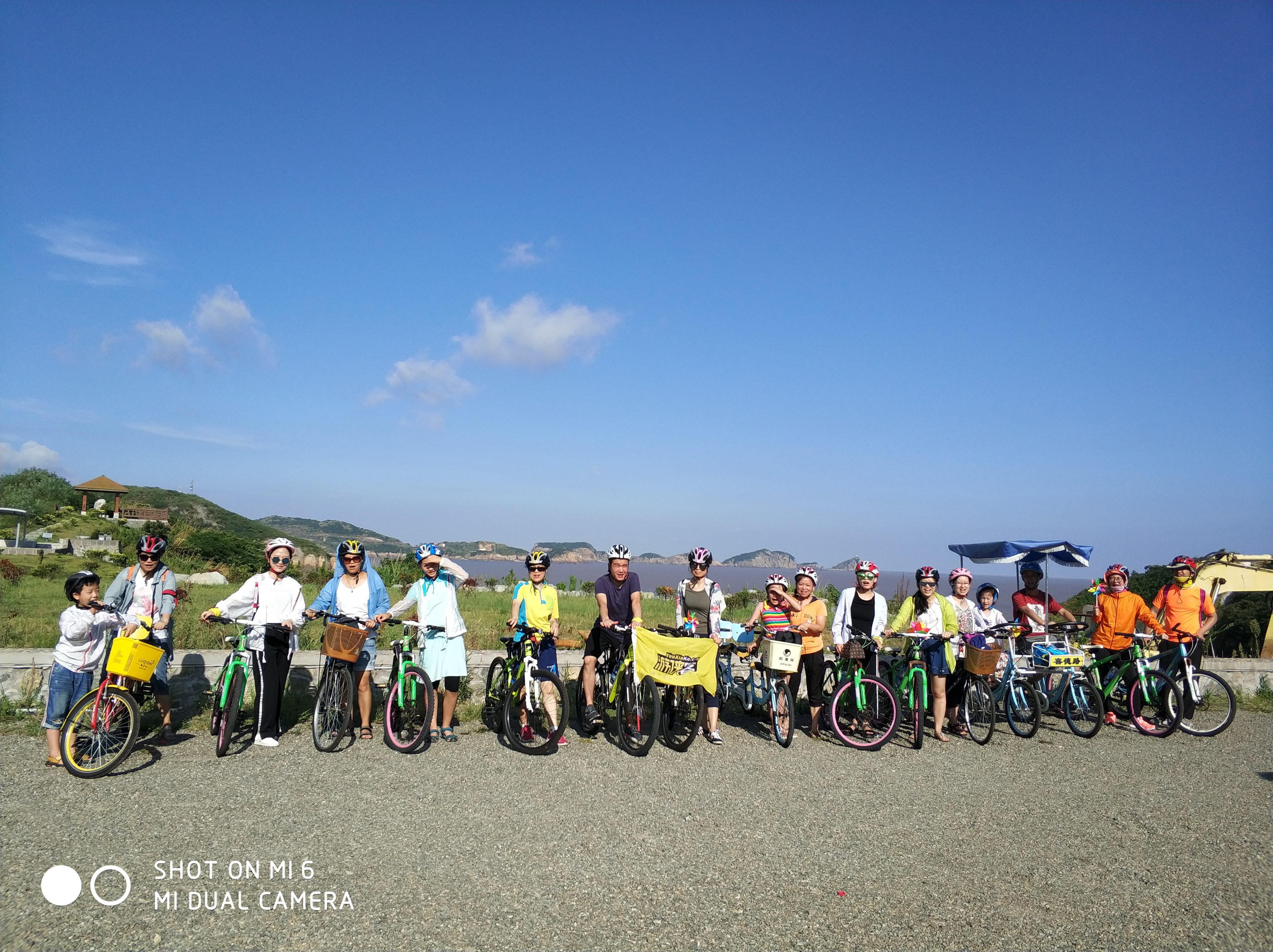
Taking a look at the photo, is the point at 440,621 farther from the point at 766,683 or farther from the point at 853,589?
the point at 853,589

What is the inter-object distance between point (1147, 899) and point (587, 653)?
4.89 m

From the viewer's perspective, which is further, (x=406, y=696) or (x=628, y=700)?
(x=628, y=700)

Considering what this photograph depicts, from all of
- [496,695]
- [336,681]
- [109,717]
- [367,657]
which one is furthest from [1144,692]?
[109,717]

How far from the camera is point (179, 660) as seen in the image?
313 inches

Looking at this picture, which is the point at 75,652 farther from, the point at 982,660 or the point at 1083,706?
the point at 1083,706

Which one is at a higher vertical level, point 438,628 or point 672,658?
point 438,628

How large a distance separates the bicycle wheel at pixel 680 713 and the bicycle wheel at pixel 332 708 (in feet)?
9.75

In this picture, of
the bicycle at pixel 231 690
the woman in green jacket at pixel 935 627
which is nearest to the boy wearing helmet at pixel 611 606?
the woman in green jacket at pixel 935 627

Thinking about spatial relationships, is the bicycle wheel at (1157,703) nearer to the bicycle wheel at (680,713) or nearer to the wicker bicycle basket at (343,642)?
the bicycle wheel at (680,713)

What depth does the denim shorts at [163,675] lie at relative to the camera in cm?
673

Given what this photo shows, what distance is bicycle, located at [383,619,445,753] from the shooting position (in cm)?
679

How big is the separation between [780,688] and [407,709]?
3.64 m

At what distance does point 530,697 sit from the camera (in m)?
7.01

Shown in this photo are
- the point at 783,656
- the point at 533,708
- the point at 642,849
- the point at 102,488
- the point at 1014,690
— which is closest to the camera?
the point at 642,849
